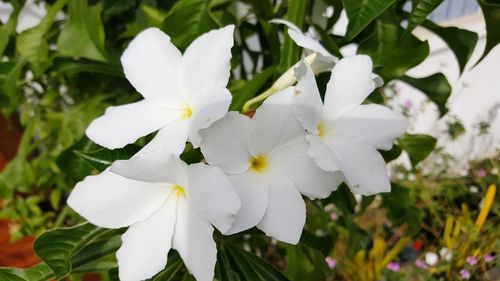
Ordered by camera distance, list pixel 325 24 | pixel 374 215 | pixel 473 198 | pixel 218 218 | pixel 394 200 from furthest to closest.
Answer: pixel 374 215
pixel 473 198
pixel 394 200
pixel 325 24
pixel 218 218

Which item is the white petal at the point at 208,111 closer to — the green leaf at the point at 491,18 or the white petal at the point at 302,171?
the white petal at the point at 302,171

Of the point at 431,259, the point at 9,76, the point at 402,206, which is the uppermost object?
the point at 9,76

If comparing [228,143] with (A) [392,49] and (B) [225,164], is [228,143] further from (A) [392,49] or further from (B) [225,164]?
(A) [392,49]

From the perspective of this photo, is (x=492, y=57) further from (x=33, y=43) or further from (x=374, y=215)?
(x=33, y=43)

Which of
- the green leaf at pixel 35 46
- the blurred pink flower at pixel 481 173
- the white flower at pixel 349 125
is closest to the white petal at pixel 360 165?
the white flower at pixel 349 125

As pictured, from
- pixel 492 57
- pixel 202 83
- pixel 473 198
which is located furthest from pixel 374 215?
pixel 202 83

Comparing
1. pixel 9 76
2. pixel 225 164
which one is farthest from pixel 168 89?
pixel 9 76
